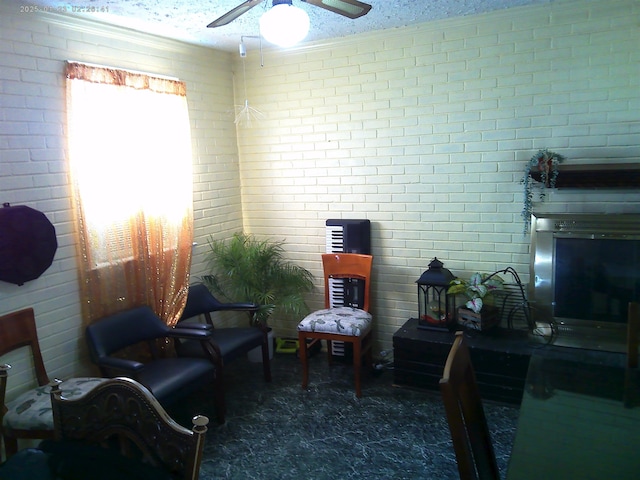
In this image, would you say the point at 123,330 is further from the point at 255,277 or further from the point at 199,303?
the point at 255,277

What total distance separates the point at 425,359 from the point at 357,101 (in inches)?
80.0

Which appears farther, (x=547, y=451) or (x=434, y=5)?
(x=434, y=5)

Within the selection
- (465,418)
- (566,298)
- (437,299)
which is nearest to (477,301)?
(437,299)

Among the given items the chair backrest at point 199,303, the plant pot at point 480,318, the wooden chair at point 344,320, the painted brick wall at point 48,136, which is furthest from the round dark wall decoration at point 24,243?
the plant pot at point 480,318

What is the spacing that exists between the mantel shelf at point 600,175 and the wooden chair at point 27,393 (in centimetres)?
Answer: 309

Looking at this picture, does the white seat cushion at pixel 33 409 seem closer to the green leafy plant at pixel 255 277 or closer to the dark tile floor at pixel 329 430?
the dark tile floor at pixel 329 430

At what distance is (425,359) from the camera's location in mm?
3559

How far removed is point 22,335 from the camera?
282 cm

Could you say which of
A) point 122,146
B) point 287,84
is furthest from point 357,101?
point 122,146

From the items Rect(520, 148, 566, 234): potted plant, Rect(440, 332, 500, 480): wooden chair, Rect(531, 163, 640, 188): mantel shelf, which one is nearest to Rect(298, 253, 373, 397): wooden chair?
Rect(520, 148, 566, 234): potted plant

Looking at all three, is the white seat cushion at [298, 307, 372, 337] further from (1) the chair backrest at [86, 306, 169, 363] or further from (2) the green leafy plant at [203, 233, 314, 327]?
(1) the chair backrest at [86, 306, 169, 363]

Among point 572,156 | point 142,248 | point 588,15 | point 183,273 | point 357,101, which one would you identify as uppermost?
point 588,15

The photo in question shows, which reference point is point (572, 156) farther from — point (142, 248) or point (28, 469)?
point (28, 469)

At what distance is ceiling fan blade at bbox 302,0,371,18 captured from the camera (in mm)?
2111
